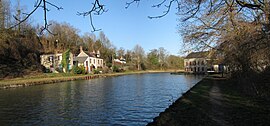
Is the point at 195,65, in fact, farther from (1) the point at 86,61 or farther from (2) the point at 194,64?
(1) the point at 86,61

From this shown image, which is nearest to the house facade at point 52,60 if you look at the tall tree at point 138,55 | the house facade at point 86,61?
the house facade at point 86,61

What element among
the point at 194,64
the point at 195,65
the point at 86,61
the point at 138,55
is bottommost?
the point at 195,65

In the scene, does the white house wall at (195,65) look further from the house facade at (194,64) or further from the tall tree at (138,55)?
the tall tree at (138,55)

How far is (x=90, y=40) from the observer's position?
73688 mm

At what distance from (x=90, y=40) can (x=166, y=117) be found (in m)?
68.3

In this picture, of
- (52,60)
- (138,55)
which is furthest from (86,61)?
(138,55)

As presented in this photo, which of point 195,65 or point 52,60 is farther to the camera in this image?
point 195,65

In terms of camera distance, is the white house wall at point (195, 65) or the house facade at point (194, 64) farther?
the house facade at point (194, 64)

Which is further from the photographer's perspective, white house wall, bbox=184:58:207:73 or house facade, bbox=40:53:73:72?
white house wall, bbox=184:58:207:73

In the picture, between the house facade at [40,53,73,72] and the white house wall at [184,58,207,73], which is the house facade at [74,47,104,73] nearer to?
the house facade at [40,53,73,72]

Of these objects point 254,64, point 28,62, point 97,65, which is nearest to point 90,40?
point 97,65

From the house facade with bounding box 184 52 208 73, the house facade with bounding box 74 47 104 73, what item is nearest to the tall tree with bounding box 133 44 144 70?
the house facade with bounding box 184 52 208 73

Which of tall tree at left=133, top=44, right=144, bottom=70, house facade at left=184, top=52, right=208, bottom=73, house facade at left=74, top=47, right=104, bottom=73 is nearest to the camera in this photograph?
house facade at left=74, top=47, right=104, bottom=73

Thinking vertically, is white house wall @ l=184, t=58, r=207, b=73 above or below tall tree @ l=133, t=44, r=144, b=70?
below
